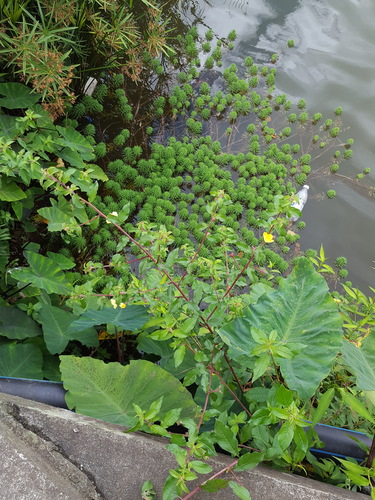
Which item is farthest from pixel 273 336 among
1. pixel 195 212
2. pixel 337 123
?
pixel 337 123

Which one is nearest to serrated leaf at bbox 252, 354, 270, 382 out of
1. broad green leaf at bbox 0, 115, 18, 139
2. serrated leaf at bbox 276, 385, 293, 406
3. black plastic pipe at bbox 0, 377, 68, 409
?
serrated leaf at bbox 276, 385, 293, 406

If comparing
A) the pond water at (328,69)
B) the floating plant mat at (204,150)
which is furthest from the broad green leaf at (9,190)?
the pond water at (328,69)

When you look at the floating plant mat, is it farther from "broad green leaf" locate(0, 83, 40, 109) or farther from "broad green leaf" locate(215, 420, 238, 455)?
"broad green leaf" locate(215, 420, 238, 455)

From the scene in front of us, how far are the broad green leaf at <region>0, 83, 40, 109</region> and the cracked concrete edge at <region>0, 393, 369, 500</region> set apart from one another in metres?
1.68

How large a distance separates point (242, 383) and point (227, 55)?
3034mm

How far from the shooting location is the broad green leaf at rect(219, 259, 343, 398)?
0.85 metres

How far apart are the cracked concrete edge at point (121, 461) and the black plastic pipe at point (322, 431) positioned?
127mm

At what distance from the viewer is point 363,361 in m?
0.95

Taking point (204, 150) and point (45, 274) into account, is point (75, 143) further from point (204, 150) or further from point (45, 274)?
point (204, 150)

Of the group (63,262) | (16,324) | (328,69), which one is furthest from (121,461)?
(328,69)

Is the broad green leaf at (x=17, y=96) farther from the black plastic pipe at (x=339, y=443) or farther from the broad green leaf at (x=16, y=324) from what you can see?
→ the black plastic pipe at (x=339, y=443)

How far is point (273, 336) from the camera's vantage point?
0.73 m

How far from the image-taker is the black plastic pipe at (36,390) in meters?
1.02

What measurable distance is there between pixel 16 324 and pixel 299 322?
3.67ft
